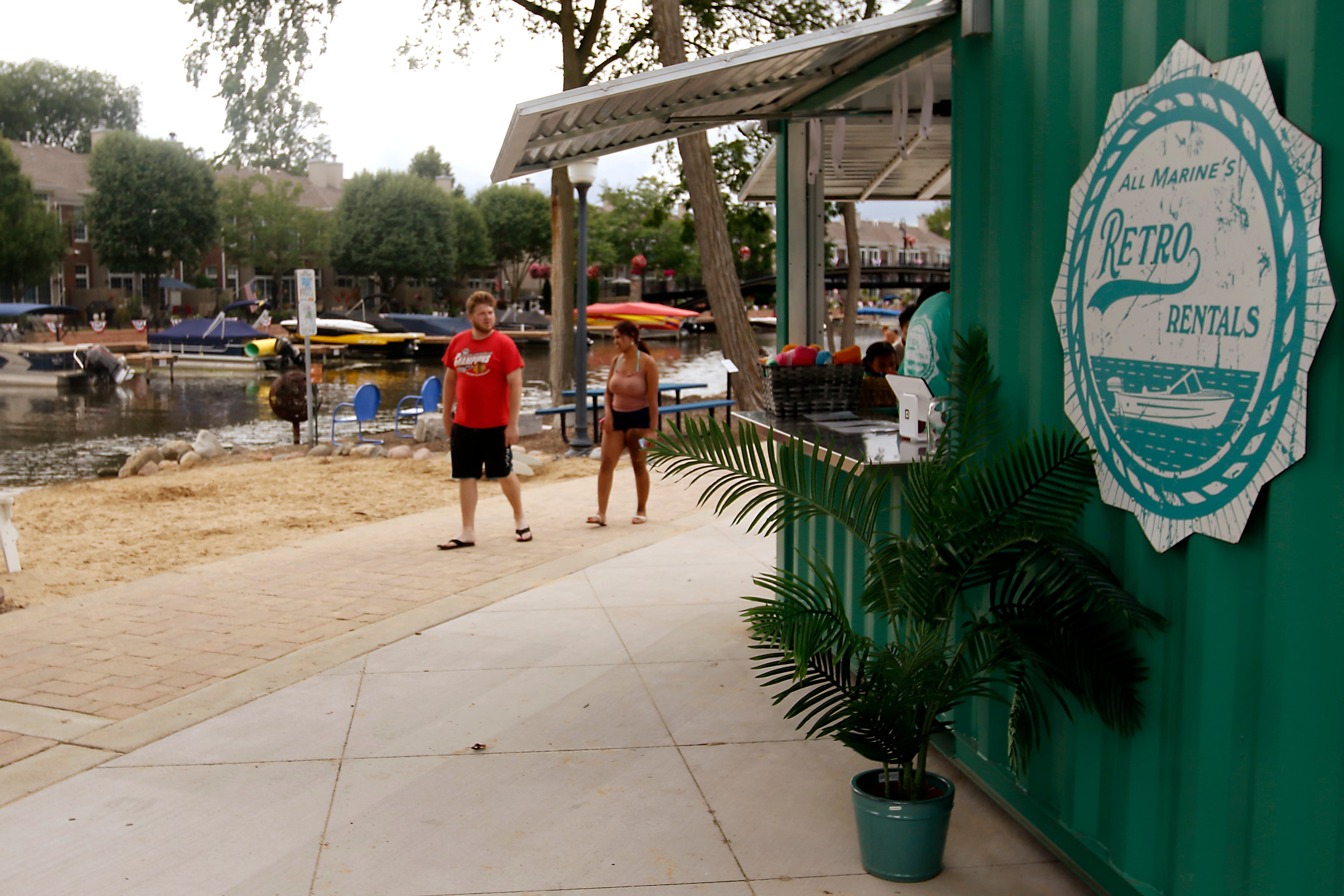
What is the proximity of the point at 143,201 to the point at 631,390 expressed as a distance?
6139 cm

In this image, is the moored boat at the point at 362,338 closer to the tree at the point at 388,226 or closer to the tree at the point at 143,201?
the tree at the point at 143,201

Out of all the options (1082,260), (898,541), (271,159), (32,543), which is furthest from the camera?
(271,159)

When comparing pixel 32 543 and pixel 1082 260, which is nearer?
pixel 1082 260

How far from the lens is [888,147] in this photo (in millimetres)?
7121

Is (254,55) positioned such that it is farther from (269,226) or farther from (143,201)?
(269,226)

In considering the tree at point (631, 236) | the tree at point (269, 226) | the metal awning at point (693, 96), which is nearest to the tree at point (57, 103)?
the tree at point (269, 226)

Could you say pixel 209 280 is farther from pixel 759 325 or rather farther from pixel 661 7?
pixel 661 7

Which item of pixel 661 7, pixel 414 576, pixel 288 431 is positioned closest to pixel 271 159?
pixel 288 431

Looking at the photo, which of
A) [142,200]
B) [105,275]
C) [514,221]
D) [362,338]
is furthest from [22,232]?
[514,221]

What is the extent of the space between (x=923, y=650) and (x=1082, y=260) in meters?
1.16

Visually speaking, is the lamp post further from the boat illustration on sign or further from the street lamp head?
the boat illustration on sign

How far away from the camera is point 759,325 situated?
253ft

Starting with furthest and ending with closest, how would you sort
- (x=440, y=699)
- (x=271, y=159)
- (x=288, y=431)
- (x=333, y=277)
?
(x=333, y=277) → (x=271, y=159) → (x=288, y=431) → (x=440, y=699)

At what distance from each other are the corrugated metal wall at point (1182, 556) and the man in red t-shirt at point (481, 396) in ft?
15.2
